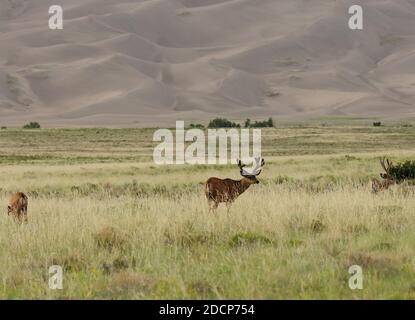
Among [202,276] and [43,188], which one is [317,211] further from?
[43,188]

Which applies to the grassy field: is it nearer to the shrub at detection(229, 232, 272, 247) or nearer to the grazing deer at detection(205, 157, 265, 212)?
the shrub at detection(229, 232, 272, 247)

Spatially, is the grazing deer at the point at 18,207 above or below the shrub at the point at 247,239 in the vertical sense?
above

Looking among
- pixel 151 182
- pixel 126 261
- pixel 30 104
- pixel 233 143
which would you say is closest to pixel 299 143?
pixel 233 143

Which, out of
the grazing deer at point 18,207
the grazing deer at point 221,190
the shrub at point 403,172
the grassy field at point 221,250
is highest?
the shrub at point 403,172

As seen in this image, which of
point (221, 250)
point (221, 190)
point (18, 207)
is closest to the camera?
point (221, 250)

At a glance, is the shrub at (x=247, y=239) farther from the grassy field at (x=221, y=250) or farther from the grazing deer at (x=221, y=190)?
the grazing deer at (x=221, y=190)

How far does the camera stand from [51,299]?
6.95 metres

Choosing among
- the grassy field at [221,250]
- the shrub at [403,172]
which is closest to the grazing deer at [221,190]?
the grassy field at [221,250]

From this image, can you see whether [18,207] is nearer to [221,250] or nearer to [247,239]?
[247,239]

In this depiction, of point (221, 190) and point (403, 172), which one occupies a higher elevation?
point (403, 172)

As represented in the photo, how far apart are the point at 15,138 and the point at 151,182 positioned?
53868 mm

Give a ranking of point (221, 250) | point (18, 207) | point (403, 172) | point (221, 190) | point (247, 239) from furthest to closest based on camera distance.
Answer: point (403, 172)
point (221, 190)
point (18, 207)
point (247, 239)
point (221, 250)

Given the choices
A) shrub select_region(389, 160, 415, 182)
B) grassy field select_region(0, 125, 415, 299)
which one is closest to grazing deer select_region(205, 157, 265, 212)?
grassy field select_region(0, 125, 415, 299)

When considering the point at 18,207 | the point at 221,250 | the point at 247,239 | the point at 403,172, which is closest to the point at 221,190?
the point at 247,239
